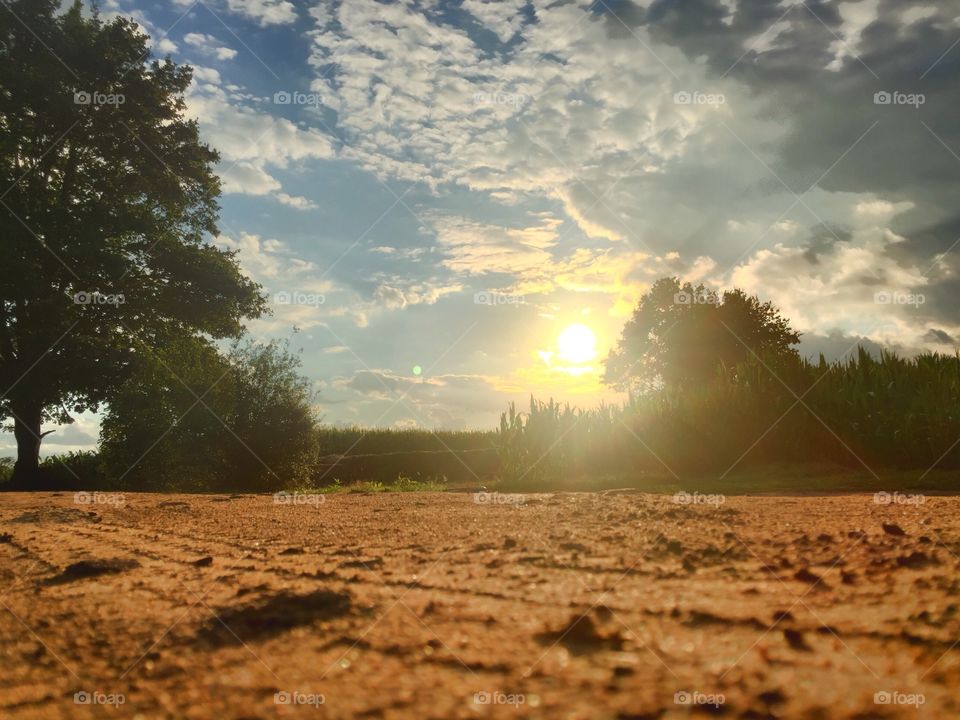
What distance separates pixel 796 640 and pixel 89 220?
2206 cm

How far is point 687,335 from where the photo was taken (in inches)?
1368

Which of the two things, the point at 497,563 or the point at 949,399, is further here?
the point at 949,399

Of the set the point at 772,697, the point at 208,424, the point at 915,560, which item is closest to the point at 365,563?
the point at 772,697

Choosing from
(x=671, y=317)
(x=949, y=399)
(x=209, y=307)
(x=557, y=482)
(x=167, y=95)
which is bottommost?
(x=557, y=482)

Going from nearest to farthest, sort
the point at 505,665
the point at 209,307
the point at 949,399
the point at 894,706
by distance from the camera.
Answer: the point at 894,706 → the point at 505,665 → the point at 949,399 → the point at 209,307

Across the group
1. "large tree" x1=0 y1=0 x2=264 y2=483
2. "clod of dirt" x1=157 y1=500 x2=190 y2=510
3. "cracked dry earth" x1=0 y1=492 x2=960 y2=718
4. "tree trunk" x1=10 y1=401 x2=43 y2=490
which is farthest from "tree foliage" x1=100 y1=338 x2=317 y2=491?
"cracked dry earth" x1=0 y1=492 x2=960 y2=718

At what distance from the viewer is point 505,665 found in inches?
53.1

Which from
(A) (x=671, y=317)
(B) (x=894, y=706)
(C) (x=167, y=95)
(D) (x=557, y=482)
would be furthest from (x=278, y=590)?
(A) (x=671, y=317)

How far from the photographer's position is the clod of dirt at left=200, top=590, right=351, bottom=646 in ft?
5.51

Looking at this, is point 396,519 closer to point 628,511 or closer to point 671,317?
point 628,511

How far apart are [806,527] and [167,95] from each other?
2478 cm

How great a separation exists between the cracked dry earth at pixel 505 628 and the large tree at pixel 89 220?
18.7 m

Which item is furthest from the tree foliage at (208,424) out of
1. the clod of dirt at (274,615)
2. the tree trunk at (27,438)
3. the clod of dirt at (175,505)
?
the clod of dirt at (274,615)

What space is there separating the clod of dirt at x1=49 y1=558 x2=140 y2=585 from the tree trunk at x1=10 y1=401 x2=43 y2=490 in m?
20.3
